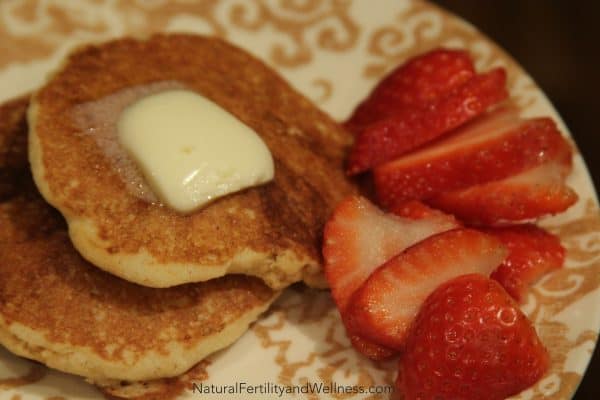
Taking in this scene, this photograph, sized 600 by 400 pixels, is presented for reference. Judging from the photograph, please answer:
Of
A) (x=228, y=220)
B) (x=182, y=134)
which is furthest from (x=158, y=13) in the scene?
(x=228, y=220)

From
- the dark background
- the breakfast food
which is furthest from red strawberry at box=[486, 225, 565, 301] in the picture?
the dark background

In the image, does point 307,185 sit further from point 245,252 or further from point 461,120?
point 461,120

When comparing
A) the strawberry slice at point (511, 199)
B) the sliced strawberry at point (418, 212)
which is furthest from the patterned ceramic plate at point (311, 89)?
the sliced strawberry at point (418, 212)

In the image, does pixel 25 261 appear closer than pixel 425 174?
Yes

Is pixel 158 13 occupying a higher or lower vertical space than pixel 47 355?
higher

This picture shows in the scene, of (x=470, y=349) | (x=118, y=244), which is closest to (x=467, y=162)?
(x=470, y=349)

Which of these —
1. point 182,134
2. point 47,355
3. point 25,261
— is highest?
point 182,134

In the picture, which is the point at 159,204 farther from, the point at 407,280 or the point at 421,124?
the point at 421,124
